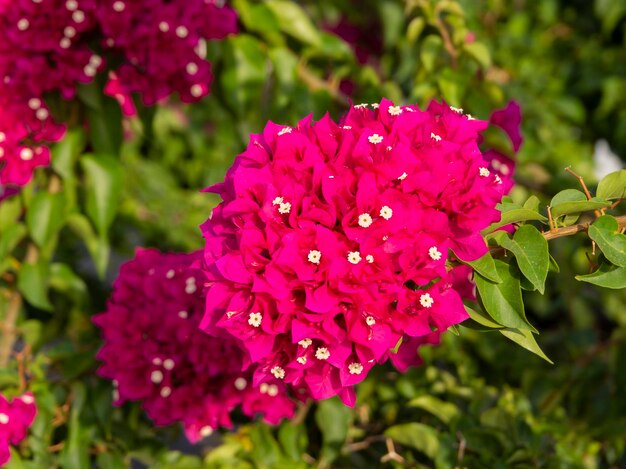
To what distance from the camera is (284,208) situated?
89 centimetres

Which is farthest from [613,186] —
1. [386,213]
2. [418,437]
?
[418,437]

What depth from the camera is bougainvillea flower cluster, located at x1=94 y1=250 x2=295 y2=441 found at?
1.27 metres

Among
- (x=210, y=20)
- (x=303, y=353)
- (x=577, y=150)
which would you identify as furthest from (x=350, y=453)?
(x=577, y=150)

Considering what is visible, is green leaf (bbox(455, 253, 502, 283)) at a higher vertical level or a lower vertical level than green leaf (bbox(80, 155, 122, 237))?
higher

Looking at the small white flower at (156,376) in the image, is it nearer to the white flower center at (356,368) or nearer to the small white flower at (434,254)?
the white flower center at (356,368)

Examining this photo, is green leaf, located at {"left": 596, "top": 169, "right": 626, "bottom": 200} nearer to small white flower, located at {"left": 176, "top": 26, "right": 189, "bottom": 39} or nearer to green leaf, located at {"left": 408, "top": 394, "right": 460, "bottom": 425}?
green leaf, located at {"left": 408, "top": 394, "right": 460, "bottom": 425}

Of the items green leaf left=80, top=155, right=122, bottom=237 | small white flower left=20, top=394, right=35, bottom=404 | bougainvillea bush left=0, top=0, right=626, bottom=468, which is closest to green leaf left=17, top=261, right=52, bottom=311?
bougainvillea bush left=0, top=0, right=626, bottom=468

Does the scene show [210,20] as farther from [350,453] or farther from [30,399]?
[350,453]

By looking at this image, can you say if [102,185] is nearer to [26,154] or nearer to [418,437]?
[26,154]

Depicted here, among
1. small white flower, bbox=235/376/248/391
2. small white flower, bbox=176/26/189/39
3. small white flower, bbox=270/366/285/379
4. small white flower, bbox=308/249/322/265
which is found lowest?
small white flower, bbox=235/376/248/391

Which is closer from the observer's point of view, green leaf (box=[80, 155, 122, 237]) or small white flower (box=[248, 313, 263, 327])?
small white flower (box=[248, 313, 263, 327])

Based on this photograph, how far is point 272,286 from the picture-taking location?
0.88m

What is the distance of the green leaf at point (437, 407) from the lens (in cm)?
149

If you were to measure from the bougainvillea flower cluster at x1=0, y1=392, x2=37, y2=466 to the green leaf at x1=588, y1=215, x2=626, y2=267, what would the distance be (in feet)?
3.11
